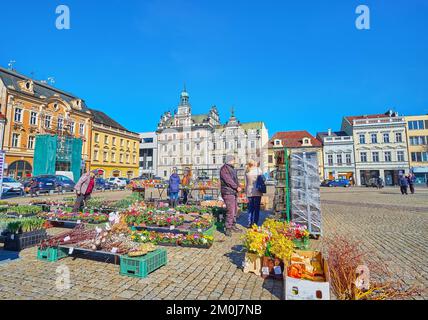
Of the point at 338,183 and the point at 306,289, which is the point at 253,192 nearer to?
the point at 306,289

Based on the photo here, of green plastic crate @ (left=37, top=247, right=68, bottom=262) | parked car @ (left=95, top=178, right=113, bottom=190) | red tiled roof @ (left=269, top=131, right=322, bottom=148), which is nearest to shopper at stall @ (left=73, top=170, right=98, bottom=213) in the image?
green plastic crate @ (left=37, top=247, right=68, bottom=262)

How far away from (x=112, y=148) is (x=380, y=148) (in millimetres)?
50259

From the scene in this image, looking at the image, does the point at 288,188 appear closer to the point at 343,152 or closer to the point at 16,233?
the point at 16,233

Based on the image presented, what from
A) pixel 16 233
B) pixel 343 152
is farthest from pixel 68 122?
pixel 343 152

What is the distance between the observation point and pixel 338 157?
42562 mm

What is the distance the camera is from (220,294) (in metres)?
3.29

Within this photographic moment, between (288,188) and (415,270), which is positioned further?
(288,188)

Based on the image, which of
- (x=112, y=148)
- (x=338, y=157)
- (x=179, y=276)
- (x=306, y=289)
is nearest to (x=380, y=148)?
(x=338, y=157)

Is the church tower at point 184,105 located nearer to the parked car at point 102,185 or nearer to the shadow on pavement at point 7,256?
the parked car at point 102,185

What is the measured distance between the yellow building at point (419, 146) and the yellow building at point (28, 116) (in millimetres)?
56337

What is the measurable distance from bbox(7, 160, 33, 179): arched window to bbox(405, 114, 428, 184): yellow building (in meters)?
59.6

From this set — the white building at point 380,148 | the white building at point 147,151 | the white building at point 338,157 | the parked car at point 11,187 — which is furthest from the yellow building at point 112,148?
the white building at point 380,148

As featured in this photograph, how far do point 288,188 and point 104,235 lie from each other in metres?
5.17

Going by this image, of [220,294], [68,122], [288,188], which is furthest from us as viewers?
[68,122]
